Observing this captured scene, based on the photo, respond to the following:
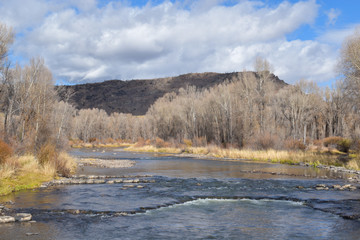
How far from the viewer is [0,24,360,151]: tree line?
3028cm

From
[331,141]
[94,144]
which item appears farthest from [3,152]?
[94,144]

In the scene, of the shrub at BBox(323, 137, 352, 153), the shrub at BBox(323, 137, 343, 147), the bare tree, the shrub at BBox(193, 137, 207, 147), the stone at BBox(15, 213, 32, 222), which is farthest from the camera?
the shrub at BBox(193, 137, 207, 147)

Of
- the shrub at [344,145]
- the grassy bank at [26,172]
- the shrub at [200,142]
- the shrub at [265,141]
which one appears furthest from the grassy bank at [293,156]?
the grassy bank at [26,172]

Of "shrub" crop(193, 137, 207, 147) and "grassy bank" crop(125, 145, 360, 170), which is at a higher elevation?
"shrub" crop(193, 137, 207, 147)

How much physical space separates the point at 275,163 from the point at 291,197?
63.6 feet

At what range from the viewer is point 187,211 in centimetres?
1309

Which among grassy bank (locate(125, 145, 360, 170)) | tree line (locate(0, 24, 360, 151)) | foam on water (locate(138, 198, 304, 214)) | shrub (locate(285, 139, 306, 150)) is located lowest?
foam on water (locate(138, 198, 304, 214))

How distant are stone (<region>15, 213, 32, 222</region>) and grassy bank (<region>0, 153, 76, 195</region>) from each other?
4.63 m

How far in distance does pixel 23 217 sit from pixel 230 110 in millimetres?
45408

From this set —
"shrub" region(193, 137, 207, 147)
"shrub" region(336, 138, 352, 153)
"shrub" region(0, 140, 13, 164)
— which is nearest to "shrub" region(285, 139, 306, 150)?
"shrub" region(336, 138, 352, 153)

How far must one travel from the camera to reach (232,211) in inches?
514

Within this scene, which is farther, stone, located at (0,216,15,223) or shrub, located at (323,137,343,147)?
shrub, located at (323,137,343,147)

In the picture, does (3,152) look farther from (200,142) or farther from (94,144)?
(94,144)

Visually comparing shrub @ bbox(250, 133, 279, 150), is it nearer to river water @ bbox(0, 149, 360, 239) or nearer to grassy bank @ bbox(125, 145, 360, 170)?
grassy bank @ bbox(125, 145, 360, 170)
